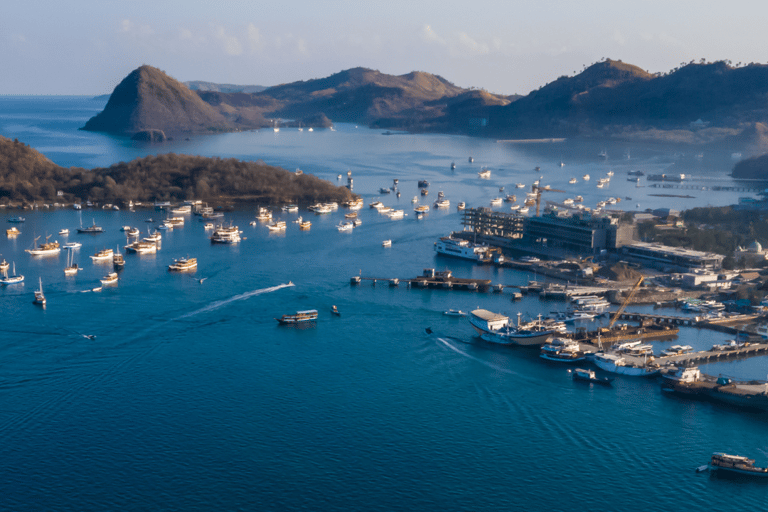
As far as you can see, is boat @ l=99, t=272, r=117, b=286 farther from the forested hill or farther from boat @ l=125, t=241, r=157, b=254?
the forested hill

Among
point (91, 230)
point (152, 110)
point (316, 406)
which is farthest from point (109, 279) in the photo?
point (152, 110)

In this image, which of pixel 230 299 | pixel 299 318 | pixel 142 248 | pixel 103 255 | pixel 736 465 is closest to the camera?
pixel 736 465

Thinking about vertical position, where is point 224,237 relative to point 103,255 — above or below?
above

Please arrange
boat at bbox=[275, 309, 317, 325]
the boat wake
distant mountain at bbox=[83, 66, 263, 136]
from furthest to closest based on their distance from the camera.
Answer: distant mountain at bbox=[83, 66, 263, 136] → the boat wake → boat at bbox=[275, 309, 317, 325]

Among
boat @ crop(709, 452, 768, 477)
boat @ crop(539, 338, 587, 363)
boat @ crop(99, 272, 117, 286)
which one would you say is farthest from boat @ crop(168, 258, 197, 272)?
boat @ crop(709, 452, 768, 477)

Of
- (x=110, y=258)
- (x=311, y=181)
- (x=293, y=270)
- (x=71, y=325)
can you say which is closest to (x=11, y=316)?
(x=71, y=325)

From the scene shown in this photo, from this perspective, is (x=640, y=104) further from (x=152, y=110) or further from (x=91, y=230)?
(x=91, y=230)
